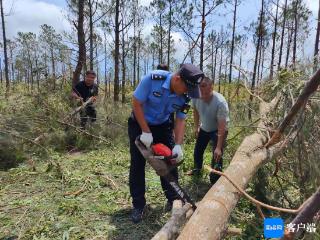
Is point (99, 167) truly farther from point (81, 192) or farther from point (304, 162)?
point (304, 162)

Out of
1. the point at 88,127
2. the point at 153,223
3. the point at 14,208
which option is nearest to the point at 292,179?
the point at 153,223

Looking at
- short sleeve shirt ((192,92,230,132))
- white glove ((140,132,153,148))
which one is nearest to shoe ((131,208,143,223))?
white glove ((140,132,153,148))

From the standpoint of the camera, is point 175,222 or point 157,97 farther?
point 157,97

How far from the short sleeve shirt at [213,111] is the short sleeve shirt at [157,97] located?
0.84 m

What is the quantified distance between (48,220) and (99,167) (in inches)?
68.9

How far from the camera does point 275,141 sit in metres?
3.46

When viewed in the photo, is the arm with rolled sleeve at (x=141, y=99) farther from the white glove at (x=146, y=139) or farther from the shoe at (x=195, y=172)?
the shoe at (x=195, y=172)

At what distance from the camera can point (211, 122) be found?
4590 mm

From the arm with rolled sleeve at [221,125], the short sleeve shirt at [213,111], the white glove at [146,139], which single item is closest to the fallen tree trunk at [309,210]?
the white glove at [146,139]

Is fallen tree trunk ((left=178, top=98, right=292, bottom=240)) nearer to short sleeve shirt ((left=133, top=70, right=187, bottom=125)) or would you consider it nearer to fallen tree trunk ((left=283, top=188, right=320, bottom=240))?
short sleeve shirt ((left=133, top=70, right=187, bottom=125))

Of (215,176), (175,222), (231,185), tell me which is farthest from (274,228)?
(215,176)

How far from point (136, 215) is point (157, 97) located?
120 centimetres

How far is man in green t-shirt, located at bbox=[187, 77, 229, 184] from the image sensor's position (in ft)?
14.2

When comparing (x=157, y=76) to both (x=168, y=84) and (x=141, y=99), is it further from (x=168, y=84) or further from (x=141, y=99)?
(x=141, y=99)
